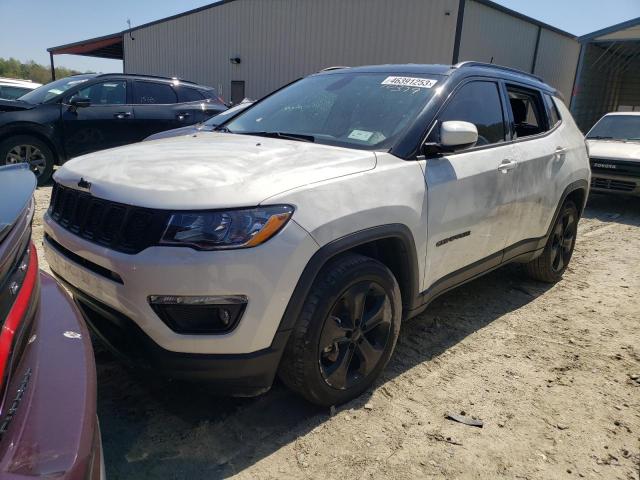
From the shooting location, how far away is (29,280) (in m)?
1.36

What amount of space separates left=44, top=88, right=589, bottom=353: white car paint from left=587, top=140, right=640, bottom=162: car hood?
21.1ft

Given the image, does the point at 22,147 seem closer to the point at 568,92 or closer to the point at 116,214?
the point at 116,214

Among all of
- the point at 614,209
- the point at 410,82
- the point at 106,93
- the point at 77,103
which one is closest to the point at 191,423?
the point at 410,82

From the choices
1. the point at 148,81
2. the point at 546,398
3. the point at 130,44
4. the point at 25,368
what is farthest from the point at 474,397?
the point at 130,44

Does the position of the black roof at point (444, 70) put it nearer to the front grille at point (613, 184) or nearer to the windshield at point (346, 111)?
the windshield at point (346, 111)

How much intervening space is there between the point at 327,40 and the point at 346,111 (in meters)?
14.3

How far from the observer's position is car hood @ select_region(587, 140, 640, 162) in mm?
8500

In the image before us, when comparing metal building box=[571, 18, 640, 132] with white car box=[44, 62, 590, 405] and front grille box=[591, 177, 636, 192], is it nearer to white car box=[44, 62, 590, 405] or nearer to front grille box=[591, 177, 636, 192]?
front grille box=[591, 177, 636, 192]

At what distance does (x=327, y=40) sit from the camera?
16312 mm

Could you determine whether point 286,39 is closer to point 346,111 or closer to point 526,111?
point 526,111

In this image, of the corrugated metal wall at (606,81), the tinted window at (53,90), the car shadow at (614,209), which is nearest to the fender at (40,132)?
the tinted window at (53,90)

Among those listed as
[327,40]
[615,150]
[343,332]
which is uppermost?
[327,40]

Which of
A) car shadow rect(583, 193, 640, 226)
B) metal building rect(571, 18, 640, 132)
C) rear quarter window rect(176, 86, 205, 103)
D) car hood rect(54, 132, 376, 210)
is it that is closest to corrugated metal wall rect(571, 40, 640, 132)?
metal building rect(571, 18, 640, 132)

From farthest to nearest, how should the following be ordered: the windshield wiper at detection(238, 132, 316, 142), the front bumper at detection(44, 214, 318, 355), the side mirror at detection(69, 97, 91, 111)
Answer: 1. the side mirror at detection(69, 97, 91, 111)
2. the windshield wiper at detection(238, 132, 316, 142)
3. the front bumper at detection(44, 214, 318, 355)
